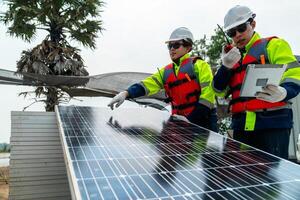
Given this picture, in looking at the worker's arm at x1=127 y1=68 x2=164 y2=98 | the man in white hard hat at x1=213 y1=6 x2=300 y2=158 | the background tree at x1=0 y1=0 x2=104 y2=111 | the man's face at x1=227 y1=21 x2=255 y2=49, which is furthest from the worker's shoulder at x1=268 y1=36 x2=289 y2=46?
the background tree at x1=0 y1=0 x2=104 y2=111

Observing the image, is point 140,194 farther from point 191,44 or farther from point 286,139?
point 191,44

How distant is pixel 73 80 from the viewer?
10.5m

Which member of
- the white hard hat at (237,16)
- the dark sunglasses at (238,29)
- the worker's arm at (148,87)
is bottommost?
the worker's arm at (148,87)

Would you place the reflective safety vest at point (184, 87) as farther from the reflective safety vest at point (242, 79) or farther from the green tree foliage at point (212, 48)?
the green tree foliage at point (212, 48)

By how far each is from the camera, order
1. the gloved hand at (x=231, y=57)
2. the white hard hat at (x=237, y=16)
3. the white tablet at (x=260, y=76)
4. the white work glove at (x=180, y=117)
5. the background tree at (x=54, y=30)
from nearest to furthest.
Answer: the white tablet at (x=260, y=76)
the gloved hand at (x=231, y=57)
the white hard hat at (x=237, y=16)
the white work glove at (x=180, y=117)
the background tree at (x=54, y=30)

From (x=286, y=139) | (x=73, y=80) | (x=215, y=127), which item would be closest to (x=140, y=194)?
(x=286, y=139)

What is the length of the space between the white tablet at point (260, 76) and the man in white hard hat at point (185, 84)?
1124mm

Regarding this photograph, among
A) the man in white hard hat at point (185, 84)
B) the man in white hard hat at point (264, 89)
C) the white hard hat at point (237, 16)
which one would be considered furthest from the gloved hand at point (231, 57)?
the man in white hard hat at point (185, 84)

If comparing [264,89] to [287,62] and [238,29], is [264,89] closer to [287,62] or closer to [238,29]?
[287,62]

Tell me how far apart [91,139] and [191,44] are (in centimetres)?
214

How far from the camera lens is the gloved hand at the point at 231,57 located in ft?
10.5

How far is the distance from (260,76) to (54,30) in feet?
44.5

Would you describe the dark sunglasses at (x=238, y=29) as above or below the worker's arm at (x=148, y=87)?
above

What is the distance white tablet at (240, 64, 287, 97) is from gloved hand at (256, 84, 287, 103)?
36mm
